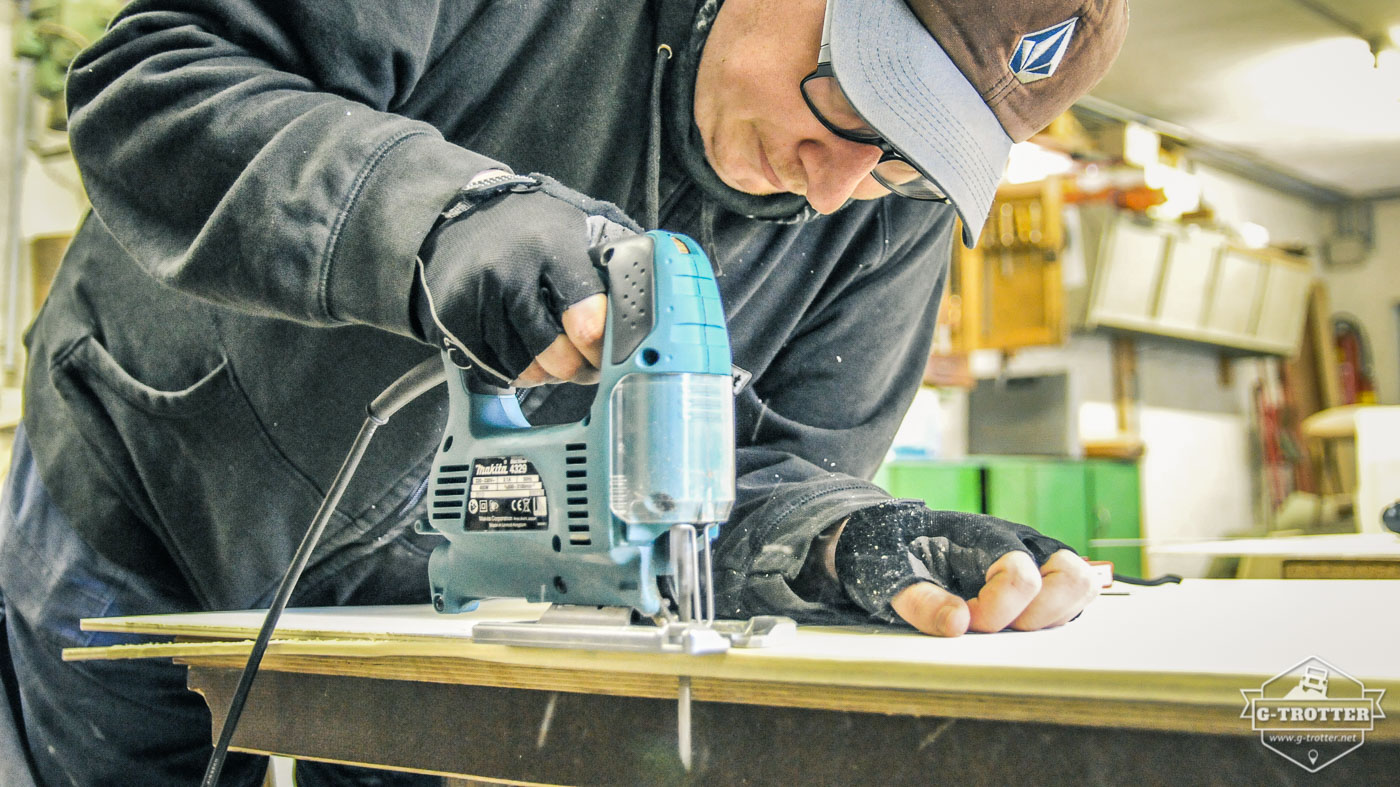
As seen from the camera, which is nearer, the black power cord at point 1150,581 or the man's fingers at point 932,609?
the man's fingers at point 932,609

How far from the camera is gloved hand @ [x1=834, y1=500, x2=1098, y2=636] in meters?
→ 0.83

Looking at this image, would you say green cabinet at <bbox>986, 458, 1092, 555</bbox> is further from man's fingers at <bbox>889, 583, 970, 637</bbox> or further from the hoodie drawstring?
man's fingers at <bbox>889, 583, 970, 637</bbox>

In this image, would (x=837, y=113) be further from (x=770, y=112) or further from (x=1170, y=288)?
(x=1170, y=288)

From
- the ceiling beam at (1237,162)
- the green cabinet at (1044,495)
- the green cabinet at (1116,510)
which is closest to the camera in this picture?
the green cabinet at (1044,495)

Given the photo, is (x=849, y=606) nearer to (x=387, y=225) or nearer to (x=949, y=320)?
(x=387, y=225)

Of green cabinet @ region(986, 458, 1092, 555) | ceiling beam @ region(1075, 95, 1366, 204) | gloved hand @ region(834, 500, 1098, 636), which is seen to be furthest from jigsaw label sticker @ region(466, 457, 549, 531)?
ceiling beam @ region(1075, 95, 1366, 204)

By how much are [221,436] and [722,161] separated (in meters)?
0.60

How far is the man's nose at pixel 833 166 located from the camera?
1.03m

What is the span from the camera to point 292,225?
0.83 meters

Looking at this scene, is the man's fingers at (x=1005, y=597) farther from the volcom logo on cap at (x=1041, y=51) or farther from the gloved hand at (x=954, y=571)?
the volcom logo on cap at (x=1041, y=51)

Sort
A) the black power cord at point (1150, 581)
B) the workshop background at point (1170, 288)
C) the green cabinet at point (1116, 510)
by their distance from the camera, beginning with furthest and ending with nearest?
1. the green cabinet at point (1116, 510)
2. the workshop background at point (1170, 288)
3. the black power cord at point (1150, 581)

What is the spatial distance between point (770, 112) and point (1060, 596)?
A: 1.69 feet

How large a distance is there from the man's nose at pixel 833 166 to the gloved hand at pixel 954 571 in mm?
307

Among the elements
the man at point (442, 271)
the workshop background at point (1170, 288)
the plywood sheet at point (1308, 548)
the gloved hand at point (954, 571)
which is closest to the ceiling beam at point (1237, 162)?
the workshop background at point (1170, 288)
